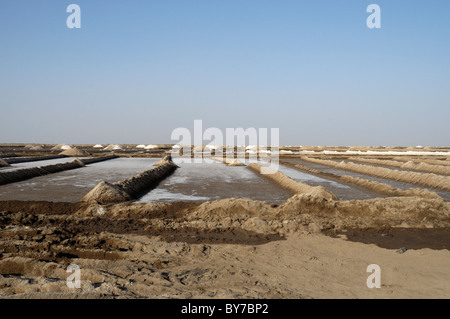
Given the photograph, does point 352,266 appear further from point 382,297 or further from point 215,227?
point 215,227

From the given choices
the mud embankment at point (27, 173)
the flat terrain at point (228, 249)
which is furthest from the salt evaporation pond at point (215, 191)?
the mud embankment at point (27, 173)

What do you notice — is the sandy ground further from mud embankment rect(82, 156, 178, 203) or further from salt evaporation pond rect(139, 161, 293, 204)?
salt evaporation pond rect(139, 161, 293, 204)

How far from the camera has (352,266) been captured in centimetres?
566

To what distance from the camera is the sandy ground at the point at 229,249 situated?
459 cm

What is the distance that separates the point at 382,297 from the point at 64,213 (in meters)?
8.17

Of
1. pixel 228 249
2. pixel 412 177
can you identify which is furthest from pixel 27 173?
pixel 412 177

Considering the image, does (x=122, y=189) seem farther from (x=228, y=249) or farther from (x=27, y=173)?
(x=27, y=173)

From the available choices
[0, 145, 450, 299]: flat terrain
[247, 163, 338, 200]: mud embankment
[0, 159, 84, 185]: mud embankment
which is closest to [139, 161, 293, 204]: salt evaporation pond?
[247, 163, 338, 200]: mud embankment

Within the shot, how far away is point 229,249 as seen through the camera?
6520 mm

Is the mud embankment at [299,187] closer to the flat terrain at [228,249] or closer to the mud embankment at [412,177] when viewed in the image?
the flat terrain at [228,249]

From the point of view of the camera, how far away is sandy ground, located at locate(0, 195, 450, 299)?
459 centimetres

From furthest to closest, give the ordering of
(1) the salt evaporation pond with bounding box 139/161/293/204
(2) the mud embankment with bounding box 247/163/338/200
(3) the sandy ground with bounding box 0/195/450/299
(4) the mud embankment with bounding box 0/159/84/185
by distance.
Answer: (4) the mud embankment with bounding box 0/159/84/185
(1) the salt evaporation pond with bounding box 139/161/293/204
(2) the mud embankment with bounding box 247/163/338/200
(3) the sandy ground with bounding box 0/195/450/299

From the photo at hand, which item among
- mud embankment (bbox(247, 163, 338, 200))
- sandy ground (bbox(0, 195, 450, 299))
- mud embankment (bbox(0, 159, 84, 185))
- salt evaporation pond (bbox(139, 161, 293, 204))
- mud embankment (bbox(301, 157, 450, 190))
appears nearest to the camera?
sandy ground (bbox(0, 195, 450, 299))

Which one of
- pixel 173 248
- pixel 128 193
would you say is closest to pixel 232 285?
pixel 173 248
